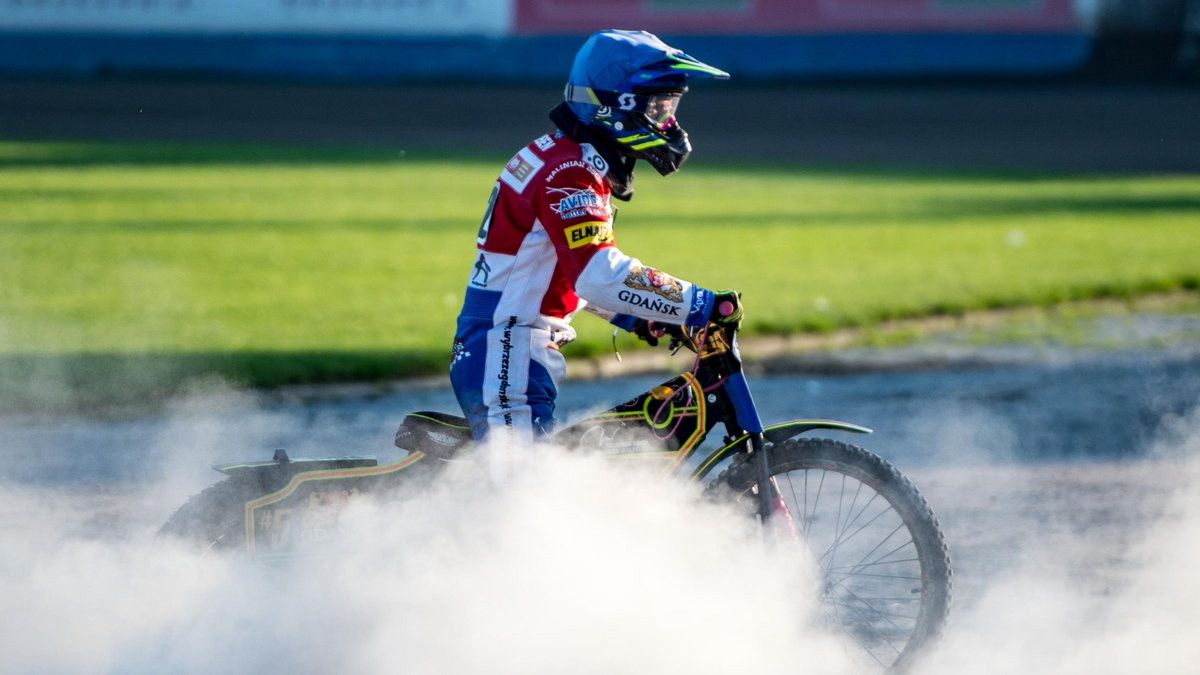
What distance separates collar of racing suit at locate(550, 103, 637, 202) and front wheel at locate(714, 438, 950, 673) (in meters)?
0.91

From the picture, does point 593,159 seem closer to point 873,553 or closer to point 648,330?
point 648,330

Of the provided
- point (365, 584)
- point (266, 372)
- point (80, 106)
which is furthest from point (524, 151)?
point (80, 106)

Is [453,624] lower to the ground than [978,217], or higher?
lower

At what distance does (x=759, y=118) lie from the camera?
1080 inches

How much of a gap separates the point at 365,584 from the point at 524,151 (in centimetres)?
136

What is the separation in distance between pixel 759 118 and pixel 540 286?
933 inches

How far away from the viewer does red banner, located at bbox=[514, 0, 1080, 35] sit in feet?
104

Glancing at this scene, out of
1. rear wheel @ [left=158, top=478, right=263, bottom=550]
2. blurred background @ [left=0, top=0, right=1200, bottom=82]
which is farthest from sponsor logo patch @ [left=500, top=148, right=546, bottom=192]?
blurred background @ [left=0, top=0, right=1200, bottom=82]

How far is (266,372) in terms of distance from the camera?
8508 millimetres

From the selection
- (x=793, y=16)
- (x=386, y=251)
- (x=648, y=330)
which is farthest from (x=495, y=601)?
Result: (x=793, y=16)

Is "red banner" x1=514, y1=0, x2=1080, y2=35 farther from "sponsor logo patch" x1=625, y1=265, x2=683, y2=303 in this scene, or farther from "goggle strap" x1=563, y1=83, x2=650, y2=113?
"sponsor logo patch" x1=625, y1=265, x2=683, y2=303

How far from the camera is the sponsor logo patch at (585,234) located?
4.06 meters

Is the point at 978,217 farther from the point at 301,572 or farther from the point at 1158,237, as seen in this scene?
the point at 301,572

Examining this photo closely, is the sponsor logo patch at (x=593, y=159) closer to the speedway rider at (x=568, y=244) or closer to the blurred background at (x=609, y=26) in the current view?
the speedway rider at (x=568, y=244)
